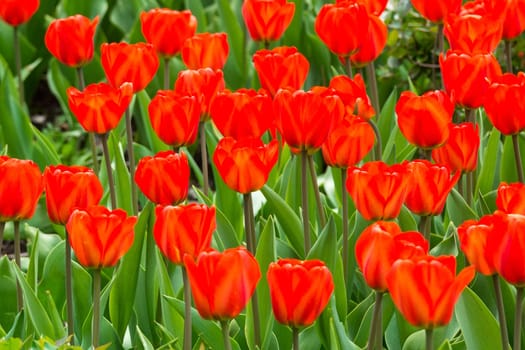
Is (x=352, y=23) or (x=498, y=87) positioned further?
(x=352, y=23)

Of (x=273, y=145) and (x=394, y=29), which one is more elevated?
(x=273, y=145)

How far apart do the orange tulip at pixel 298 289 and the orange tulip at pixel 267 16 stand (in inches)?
56.7

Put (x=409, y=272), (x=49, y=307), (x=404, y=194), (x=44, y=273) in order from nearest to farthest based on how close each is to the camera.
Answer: (x=409, y=272) → (x=404, y=194) → (x=49, y=307) → (x=44, y=273)

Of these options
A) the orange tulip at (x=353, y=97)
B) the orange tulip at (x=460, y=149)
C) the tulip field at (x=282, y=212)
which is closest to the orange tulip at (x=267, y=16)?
the tulip field at (x=282, y=212)

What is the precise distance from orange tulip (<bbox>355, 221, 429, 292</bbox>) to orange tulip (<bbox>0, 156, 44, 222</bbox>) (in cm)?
78

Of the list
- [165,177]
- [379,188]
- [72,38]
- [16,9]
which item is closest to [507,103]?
[379,188]

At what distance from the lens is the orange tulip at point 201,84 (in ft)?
9.27

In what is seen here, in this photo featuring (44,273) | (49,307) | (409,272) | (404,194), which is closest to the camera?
(409,272)

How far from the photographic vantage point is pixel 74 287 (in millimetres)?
2779

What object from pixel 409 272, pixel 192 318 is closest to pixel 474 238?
pixel 409 272

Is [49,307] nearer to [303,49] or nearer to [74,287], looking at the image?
[74,287]

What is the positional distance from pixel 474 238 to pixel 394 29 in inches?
99.1

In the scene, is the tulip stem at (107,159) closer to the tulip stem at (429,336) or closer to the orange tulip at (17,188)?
the orange tulip at (17,188)

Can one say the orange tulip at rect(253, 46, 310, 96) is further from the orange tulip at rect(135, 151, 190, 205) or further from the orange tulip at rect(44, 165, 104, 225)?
the orange tulip at rect(44, 165, 104, 225)
